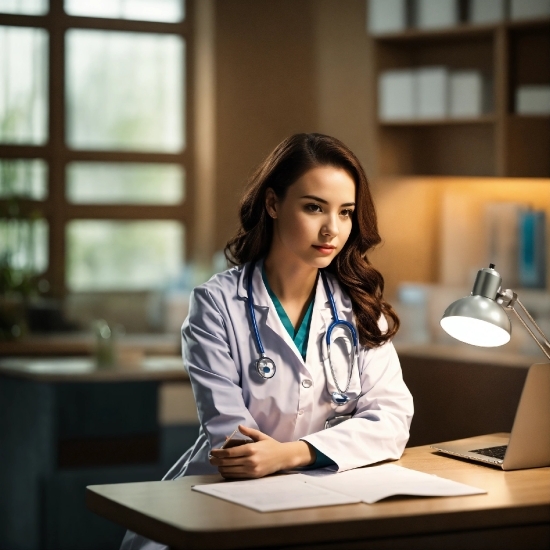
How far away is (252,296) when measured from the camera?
7.42 ft

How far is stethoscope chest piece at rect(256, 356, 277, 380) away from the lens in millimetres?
2162

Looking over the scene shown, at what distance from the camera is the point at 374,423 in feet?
6.97

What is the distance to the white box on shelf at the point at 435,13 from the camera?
476 centimetres

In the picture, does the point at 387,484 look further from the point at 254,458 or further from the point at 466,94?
the point at 466,94

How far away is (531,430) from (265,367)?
0.55 m

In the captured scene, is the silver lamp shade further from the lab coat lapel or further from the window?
the window

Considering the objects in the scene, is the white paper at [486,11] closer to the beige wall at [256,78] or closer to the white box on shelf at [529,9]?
the white box on shelf at [529,9]

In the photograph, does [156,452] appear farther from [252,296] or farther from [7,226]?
[252,296]

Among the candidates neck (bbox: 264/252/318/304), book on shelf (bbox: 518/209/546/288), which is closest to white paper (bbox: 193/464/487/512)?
neck (bbox: 264/252/318/304)

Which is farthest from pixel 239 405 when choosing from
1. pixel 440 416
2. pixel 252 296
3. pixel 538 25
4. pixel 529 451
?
pixel 538 25

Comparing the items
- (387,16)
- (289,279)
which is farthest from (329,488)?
(387,16)

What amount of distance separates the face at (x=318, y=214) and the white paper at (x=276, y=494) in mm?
503

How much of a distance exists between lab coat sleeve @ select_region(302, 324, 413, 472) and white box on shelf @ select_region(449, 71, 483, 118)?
8.80 feet

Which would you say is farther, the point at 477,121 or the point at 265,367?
the point at 477,121
